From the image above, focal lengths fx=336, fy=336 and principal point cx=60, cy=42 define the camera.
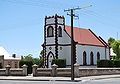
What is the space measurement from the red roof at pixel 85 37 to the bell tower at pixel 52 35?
2235 millimetres

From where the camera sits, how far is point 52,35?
64.4 m

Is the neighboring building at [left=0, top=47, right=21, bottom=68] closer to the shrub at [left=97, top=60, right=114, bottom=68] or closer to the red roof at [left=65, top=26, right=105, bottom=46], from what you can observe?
the red roof at [left=65, top=26, right=105, bottom=46]

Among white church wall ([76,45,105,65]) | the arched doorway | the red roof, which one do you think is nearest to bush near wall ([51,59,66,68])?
the arched doorway

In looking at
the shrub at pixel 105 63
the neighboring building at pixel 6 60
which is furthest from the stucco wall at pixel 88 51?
the neighboring building at pixel 6 60

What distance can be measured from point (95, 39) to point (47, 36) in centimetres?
1285

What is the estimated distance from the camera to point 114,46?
78.6 metres

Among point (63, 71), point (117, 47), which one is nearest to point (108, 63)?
point (117, 47)

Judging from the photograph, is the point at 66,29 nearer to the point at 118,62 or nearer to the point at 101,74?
the point at 118,62

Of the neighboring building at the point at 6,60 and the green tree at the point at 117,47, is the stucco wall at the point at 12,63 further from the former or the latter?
the green tree at the point at 117,47

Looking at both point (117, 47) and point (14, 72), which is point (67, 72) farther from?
point (117, 47)

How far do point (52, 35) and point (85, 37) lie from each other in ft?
29.4

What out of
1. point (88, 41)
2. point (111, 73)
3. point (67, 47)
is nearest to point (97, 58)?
point (88, 41)

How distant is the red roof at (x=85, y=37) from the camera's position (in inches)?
2616

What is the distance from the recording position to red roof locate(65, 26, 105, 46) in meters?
66.4
